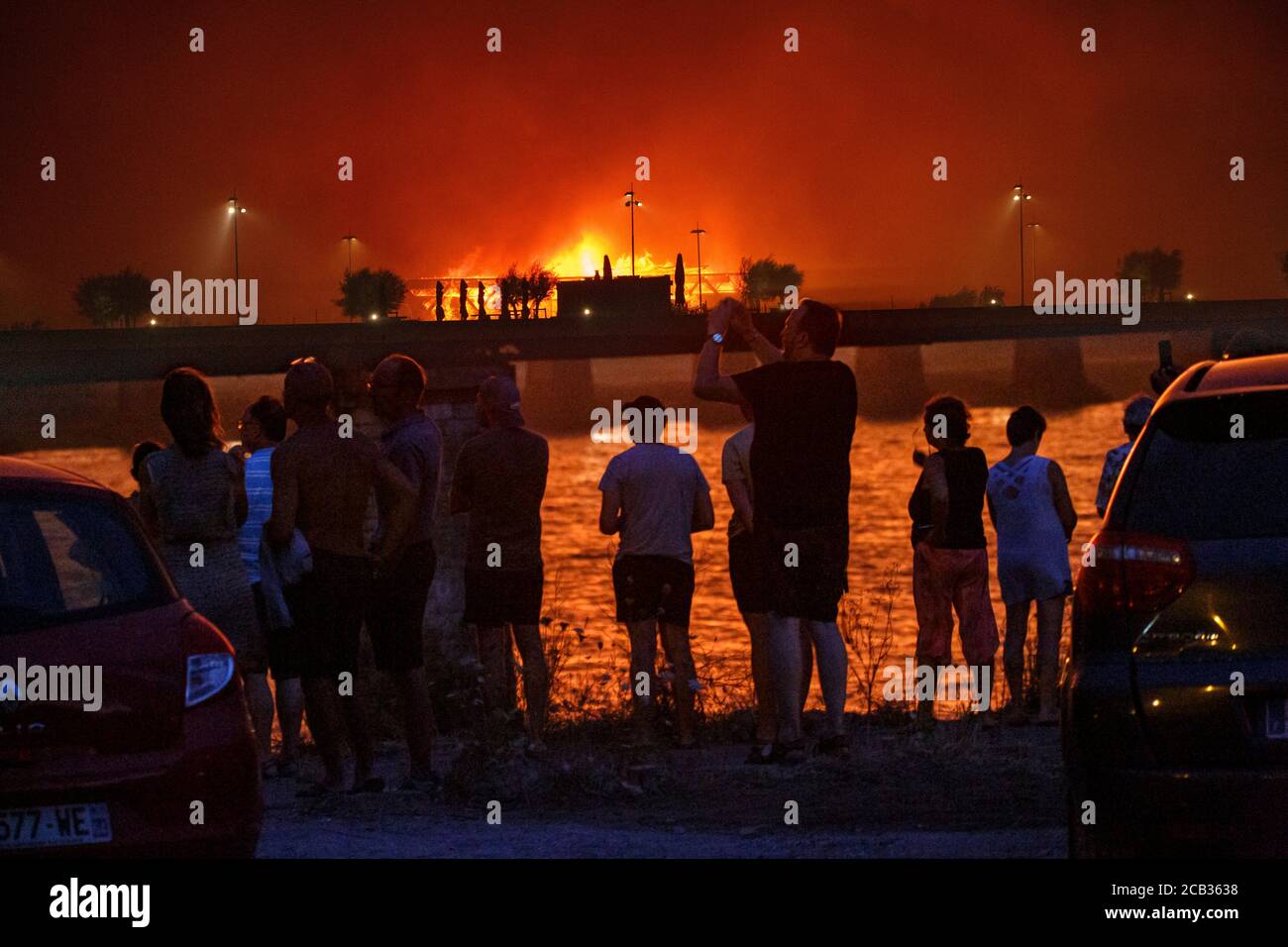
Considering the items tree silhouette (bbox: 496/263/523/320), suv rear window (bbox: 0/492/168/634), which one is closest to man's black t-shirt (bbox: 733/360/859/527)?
suv rear window (bbox: 0/492/168/634)

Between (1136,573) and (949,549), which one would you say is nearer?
(1136,573)

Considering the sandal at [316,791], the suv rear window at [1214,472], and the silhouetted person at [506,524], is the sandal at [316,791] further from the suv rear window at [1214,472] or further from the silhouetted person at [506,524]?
the suv rear window at [1214,472]

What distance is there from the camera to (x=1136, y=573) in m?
5.17

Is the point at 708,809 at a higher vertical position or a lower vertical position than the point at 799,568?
lower

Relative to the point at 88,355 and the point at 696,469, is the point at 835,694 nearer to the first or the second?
the point at 696,469

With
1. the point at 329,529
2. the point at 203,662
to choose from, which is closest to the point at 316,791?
the point at 329,529

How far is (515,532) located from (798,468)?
2.01 meters

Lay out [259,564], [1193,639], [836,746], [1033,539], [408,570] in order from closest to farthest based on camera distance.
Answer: [1193,639]
[259,564]
[408,570]
[836,746]
[1033,539]

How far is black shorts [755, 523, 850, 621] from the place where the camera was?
8.80 meters

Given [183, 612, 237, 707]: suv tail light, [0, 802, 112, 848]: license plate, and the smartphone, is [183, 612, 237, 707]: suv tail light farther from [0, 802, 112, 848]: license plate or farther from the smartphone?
the smartphone

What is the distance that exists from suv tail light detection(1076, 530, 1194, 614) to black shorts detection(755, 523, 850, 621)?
3494mm

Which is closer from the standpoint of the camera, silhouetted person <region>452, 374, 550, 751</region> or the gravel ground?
the gravel ground

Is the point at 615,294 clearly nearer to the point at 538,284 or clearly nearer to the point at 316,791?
the point at 538,284
